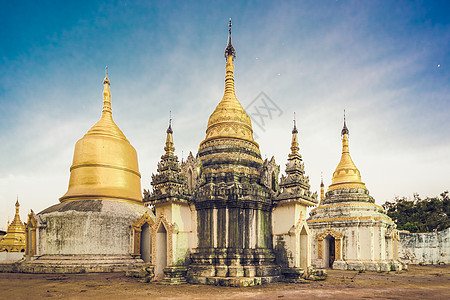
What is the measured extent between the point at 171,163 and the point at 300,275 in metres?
7.49

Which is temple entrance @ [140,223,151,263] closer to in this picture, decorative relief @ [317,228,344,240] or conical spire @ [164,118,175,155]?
conical spire @ [164,118,175,155]

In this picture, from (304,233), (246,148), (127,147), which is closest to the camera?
(304,233)

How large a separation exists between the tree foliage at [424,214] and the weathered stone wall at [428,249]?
9.86m

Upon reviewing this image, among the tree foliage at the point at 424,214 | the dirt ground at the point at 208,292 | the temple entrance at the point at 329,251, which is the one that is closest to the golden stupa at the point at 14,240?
the dirt ground at the point at 208,292

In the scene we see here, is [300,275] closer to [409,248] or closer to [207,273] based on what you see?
[207,273]

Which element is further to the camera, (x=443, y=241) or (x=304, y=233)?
(x=443, y=241)

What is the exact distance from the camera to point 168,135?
18438 millimetres

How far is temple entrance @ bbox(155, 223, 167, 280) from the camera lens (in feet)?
50.4

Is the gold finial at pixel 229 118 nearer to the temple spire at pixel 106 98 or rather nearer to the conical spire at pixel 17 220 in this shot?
the temple spire at pixel 106 98

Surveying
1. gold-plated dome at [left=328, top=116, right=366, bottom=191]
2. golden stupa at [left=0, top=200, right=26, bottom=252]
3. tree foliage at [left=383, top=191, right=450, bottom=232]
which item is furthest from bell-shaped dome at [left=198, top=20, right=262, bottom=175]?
tree foliage at [left=383, top=191, right=450, bottom=232]

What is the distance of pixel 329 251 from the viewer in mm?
29094

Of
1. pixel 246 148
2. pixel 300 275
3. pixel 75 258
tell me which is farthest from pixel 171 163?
pixel 75 258

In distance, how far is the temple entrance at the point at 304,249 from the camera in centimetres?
1591

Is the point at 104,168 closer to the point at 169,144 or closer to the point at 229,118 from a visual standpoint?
the point at 169,144
